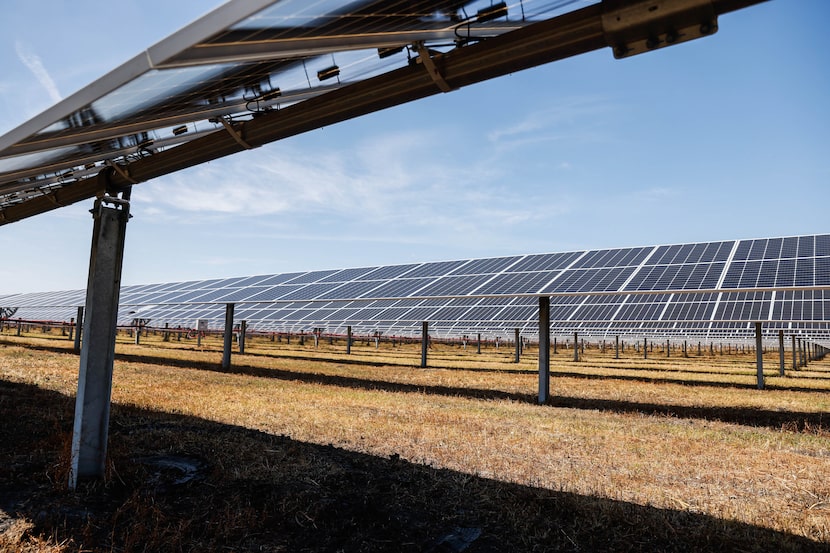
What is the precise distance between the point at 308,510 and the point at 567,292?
12196 millimetres

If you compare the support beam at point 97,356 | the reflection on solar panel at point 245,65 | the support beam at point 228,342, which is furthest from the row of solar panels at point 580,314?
the support beam at point 97,356

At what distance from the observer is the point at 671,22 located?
131 inches

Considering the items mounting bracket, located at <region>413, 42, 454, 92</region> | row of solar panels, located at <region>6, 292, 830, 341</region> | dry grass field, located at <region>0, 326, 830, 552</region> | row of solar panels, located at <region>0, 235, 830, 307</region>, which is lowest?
dry grass field, located at <region>0, 326, 830, 552</region>

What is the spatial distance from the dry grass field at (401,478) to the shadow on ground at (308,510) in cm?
2

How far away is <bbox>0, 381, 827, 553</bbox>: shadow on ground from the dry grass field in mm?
24

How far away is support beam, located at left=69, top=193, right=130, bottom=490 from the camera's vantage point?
615 centimetres

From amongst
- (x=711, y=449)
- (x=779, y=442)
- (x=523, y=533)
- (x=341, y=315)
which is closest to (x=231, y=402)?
(x=523, y=533)

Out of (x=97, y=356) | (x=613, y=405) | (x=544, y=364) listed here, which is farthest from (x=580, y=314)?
(x=97, y=356)

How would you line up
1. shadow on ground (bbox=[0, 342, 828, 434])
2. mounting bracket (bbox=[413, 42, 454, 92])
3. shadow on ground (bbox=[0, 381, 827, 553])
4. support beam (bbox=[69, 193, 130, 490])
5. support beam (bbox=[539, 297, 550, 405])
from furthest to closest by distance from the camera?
1. support beam (bbox=[539, 297, 550, 405])
2. shadow on ground (bbox=[0, 342, 828, 434])
3. support beam (bbox=[69, 193, 130, 490])
4. shadow on ground (bbox=[0, 381, 827, 553])
5. mounting bracket (bbox=[413, 42, 454, 92])

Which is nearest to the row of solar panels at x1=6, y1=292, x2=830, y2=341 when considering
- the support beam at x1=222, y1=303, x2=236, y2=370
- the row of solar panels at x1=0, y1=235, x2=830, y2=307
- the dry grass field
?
the row of solar panels at x1=0, y1=235, x2=830, y2=307

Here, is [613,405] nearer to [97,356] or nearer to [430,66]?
[97,356]

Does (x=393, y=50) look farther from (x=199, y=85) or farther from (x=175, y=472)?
(x=175, y=472)

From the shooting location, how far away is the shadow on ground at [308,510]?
16.5ft

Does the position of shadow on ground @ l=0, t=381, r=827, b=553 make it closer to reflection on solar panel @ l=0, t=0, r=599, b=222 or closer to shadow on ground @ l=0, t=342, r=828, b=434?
reflection on solar panel @ l=0, t=0, r=599, b=222
